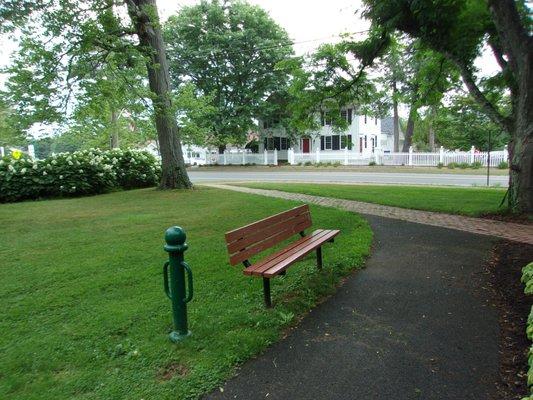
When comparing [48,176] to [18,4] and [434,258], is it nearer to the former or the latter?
[18,4]

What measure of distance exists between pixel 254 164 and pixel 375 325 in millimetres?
34966

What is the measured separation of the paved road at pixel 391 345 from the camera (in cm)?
291

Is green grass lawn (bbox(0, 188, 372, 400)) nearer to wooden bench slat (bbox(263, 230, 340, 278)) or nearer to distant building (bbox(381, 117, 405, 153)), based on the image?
wooden bench slat (bbox(263, 230, 340, 278))

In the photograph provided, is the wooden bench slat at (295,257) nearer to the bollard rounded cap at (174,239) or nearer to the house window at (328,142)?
the bollard rounded cap at (174,239)

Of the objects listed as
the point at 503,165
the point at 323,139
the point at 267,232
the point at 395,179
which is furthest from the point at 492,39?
the point at 323,139

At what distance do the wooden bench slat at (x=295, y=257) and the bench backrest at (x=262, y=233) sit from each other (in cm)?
36

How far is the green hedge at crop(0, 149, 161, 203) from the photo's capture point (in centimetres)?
1377

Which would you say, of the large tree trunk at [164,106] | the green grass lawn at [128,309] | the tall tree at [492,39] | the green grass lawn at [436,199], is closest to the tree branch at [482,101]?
the tall tree at [492,39]

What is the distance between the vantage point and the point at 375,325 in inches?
153

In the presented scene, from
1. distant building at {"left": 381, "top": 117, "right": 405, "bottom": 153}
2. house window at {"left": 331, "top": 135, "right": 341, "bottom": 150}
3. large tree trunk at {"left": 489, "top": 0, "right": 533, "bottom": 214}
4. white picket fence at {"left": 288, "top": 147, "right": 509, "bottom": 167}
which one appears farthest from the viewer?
distant building at {"left": 381, "top": 117, "right": 405, "bottom": 153}

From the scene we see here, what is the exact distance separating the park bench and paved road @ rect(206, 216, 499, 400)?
580 mm

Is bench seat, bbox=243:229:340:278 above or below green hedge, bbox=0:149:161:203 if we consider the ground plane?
below

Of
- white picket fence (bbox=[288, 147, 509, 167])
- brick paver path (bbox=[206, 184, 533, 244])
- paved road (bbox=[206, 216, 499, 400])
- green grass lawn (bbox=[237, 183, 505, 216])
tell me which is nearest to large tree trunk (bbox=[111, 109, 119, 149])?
white picket fence (bbox=[288, 147, 509, 167])

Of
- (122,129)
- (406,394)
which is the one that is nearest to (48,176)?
(406,394)
